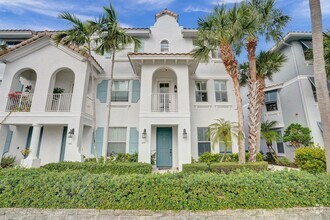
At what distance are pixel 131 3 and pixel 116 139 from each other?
10.0m

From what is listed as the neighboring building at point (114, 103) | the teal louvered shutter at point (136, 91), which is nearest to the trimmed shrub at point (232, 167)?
the neighboring building at point (114, 103)

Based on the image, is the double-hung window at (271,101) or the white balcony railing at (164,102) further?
the double-hung window at (271,101)

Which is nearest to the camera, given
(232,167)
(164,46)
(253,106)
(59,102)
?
(232,167)

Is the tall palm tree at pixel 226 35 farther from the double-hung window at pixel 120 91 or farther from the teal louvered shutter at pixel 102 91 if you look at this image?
the teal louvered shutter at pixel 102 91

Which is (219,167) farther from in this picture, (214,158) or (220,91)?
(220,91)

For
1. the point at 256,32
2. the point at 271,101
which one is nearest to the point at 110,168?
the point at 256,32

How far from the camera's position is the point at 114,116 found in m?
11.6

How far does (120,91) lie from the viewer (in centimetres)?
1213

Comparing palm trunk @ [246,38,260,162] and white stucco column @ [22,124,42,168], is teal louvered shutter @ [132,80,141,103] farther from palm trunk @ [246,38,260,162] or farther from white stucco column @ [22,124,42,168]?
palm trunk @ [246,38,260,162]

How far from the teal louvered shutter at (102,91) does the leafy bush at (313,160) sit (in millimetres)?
13036

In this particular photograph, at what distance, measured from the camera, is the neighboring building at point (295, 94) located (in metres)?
12.4

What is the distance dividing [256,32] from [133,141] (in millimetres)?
10566

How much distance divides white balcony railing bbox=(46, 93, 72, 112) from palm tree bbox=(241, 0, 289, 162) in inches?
461

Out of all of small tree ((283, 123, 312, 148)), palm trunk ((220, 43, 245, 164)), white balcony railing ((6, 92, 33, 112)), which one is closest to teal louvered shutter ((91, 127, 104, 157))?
white balcony railing ((6, 92, 33, 112))
